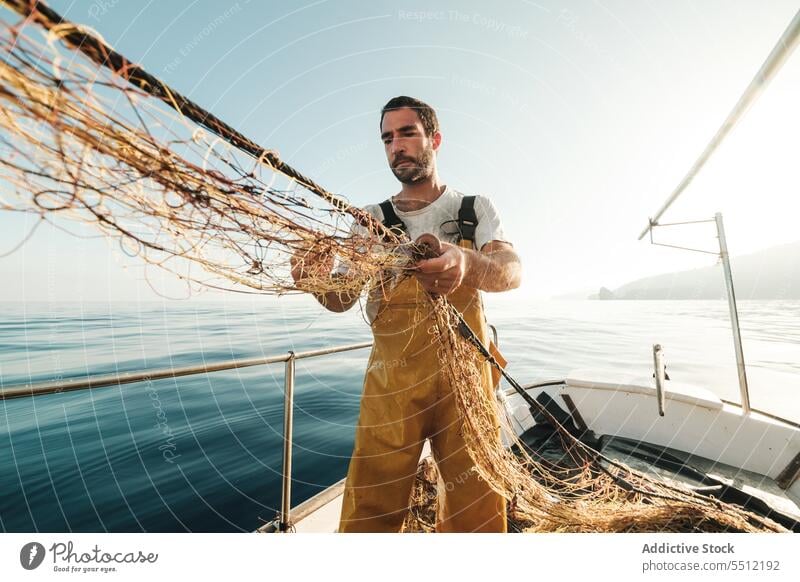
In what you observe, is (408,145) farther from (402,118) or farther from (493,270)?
(493,270)

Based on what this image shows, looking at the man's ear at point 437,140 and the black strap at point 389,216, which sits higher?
the man's ear at point 437,140

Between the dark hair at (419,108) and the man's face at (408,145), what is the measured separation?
0.02 meters

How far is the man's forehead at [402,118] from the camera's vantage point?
1.50 m

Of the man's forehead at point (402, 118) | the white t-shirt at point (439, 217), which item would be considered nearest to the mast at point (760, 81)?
the white t-shirt at point (439, 217)

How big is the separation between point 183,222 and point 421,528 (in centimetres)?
181

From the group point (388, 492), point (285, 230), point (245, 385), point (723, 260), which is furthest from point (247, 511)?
point (723, 260)

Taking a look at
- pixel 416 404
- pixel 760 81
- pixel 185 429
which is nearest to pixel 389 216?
Result: pixel 416 404

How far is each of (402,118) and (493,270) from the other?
34.0 inches

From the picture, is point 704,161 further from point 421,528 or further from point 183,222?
point 183,222

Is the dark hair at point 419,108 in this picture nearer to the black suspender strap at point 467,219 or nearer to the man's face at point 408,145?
the man's face at point 408,145

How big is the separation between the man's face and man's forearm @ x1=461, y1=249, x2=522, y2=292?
560 millimetres

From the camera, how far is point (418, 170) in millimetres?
1518

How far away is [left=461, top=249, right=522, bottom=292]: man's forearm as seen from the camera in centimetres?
112
